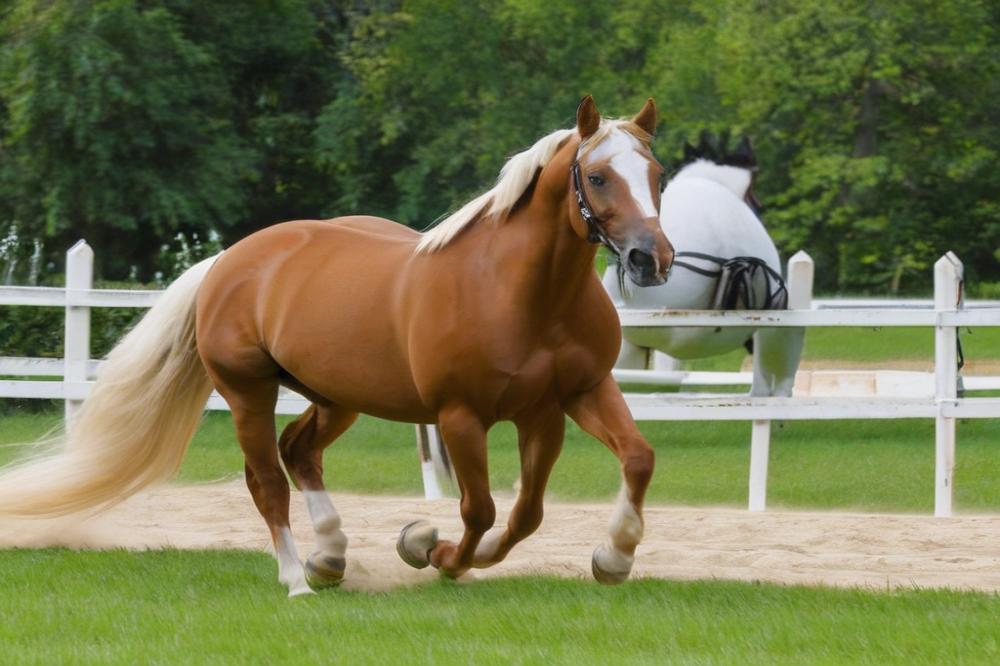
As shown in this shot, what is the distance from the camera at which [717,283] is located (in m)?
9.02

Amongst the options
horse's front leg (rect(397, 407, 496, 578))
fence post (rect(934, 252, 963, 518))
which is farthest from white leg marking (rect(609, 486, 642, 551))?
fence post (rect(934, 252, 963, 518))

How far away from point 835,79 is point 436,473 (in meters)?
19.5

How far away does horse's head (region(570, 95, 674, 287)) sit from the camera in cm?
475

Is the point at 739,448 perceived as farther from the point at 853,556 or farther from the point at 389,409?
the point at 389,409

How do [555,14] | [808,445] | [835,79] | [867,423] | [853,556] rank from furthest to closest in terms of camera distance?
1. [555,14]
2. [835,79]
3. [867,423]
4. [808,445]
5. [853,556]

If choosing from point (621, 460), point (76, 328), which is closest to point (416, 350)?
point (621, 460)

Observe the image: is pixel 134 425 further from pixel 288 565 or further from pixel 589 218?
pixel 589 218

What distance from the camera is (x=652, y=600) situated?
5.32 meters

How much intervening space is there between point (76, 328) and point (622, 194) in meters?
5.29

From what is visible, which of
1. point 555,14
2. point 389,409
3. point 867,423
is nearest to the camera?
point 389,409

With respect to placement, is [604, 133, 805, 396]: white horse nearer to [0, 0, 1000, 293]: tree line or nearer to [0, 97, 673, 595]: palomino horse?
[0, 97, 673, 595]: palomino horse

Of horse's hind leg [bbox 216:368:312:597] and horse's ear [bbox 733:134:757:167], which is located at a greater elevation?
horse's ear [bbox 733:134:757:167]

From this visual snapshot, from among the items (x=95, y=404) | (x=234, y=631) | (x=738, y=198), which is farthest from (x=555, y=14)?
(x=234, y=631)

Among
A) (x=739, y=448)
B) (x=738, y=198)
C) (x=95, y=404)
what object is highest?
(x=738, y=198)
